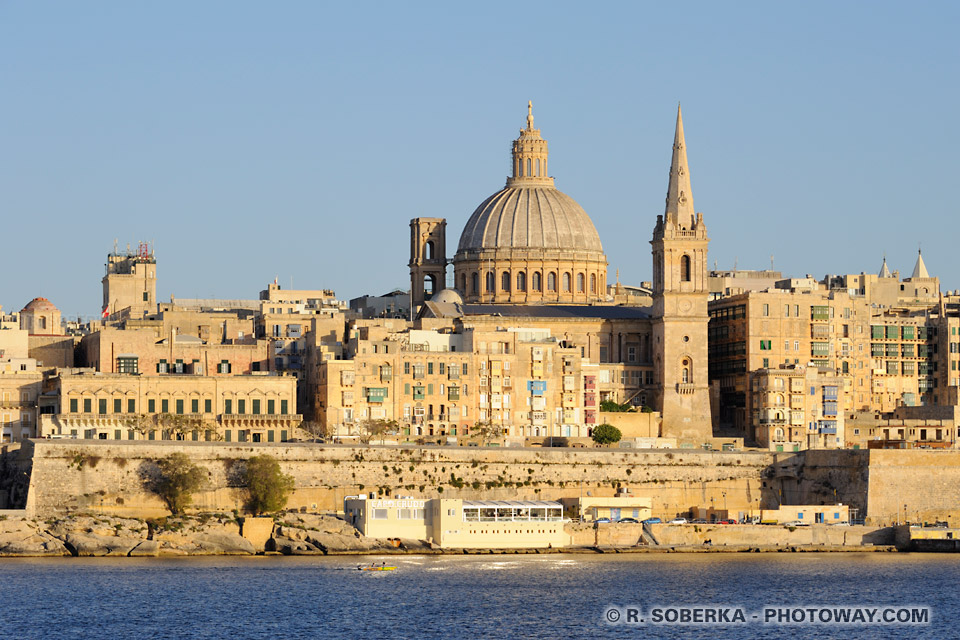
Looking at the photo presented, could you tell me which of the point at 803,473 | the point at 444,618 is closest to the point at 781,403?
the point at 803,473

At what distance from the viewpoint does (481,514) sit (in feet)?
278

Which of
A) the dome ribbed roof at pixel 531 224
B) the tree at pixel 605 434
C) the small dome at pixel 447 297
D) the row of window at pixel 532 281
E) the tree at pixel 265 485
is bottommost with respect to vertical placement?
the tree at pixel 265 485

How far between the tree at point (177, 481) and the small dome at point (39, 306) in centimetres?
3556

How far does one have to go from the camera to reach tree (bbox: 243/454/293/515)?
87.2 metres

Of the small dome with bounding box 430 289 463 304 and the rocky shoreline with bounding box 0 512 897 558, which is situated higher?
the small dome with bounding box 430 289 463 304

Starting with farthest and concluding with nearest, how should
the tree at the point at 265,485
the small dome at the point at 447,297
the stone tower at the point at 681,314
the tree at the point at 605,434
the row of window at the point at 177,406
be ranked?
the small dome at the point at 447,297
the stone tower at the point at 681,314
the tree at the point at 605,434
the row of window at the point at 177,406
the tree at the point at 265,485

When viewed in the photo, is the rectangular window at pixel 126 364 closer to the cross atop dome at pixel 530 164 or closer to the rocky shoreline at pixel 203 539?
the rocky shoreline at pixel 203 539

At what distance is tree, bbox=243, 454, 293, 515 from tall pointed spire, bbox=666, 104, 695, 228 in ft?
90.7

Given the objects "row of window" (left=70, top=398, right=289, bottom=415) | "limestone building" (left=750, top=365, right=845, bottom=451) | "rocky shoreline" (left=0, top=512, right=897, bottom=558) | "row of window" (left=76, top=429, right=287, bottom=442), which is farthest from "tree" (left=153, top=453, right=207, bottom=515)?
"limestone building" (left=750, top=365, right=845, bottom=451)

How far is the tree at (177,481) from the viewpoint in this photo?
86.3m

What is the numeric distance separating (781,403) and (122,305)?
42402 mm

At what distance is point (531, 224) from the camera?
116 metres

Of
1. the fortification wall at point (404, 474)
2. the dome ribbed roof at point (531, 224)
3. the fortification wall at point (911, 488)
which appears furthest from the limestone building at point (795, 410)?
the dome ribbed roof at point (531, 224)

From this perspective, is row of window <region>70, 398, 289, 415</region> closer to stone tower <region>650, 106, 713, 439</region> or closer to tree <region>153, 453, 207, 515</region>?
tree <region>153, 453, 207, 515</region>
